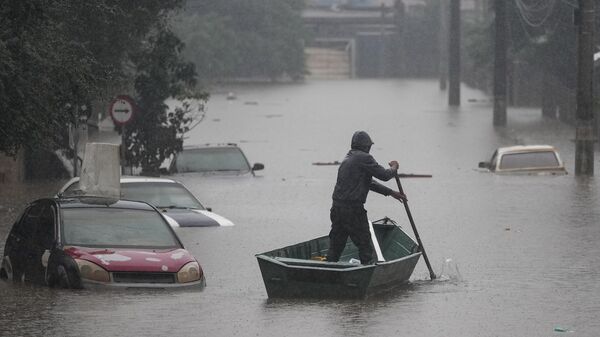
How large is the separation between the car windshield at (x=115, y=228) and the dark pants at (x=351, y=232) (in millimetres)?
1760

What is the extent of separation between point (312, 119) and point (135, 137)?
35.4 metres

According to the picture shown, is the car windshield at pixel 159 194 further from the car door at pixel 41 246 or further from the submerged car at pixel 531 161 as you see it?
the submerged car at pixel 531 161

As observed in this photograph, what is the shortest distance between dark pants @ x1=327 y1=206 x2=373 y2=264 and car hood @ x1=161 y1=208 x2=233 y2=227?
615 centimetres

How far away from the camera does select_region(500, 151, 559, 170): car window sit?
3619 centimetres

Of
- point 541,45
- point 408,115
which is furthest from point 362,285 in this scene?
point 408,115

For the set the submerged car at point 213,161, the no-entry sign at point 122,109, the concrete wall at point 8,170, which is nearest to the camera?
the no-entry sign at point 122,109

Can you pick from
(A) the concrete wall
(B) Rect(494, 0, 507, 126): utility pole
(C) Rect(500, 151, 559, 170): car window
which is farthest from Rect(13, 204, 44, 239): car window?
(B) Rect(494, 0, 507, 126): utility pole

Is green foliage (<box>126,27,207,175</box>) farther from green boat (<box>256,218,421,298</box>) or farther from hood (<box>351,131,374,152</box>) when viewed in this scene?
green boat (<box>256,218,421,298</box>)

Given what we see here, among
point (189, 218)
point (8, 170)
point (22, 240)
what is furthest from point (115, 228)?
point (8, 170)

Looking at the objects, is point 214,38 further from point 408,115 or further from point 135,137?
point 135,137

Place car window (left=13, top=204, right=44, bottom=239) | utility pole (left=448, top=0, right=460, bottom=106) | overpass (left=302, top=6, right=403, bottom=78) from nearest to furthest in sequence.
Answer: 1. car window (left=13, top=204, right=44, bottom=239)
2. utility pole (left=448, top=0, right=460, bottom=106)
3. overpass (left=302, top=6, right=403, bottom=78)

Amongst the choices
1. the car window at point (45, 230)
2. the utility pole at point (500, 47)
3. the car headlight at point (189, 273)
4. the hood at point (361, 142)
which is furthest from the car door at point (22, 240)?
the utility pole at point (500, 47)

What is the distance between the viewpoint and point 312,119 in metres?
73.1

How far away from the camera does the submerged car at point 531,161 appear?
118 feet
